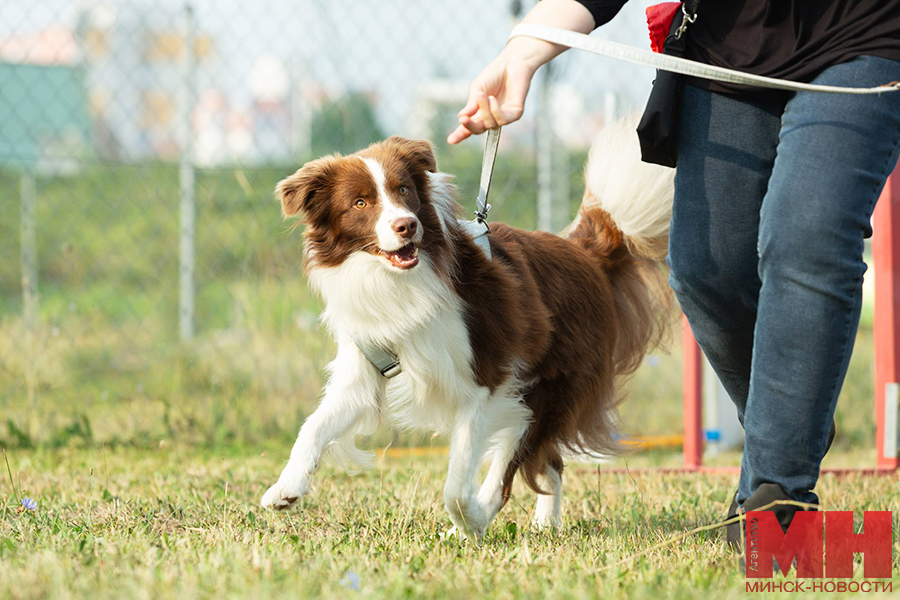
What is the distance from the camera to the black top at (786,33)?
2096 millimetres

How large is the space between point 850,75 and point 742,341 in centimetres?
78

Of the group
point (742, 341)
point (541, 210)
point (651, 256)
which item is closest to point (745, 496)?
point (742, 341)

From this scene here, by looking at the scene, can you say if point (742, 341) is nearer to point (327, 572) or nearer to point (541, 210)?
point (327, 572)

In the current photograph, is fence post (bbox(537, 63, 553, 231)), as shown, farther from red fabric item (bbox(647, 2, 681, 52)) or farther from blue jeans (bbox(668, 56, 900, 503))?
blue jeans (bbox(668, 56, 900, 503))

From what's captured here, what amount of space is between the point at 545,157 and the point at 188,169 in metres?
2.24

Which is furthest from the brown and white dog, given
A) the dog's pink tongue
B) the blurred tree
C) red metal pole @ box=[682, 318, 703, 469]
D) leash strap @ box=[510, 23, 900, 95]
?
the blurred tree

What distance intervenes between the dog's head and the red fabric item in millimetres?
851

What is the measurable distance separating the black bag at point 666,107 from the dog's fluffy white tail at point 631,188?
1.02 metres

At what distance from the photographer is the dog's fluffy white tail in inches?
137

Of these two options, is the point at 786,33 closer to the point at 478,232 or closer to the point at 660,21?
the point at 660,21

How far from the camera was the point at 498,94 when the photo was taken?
228 centimetres

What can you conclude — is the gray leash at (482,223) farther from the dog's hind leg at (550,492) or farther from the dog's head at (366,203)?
the dog's hind leg at (550,492)

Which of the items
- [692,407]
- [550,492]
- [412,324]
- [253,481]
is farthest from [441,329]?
[692,407]

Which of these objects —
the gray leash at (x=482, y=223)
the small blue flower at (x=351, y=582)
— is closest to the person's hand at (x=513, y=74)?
the gray leash at (x=482, y=223)
